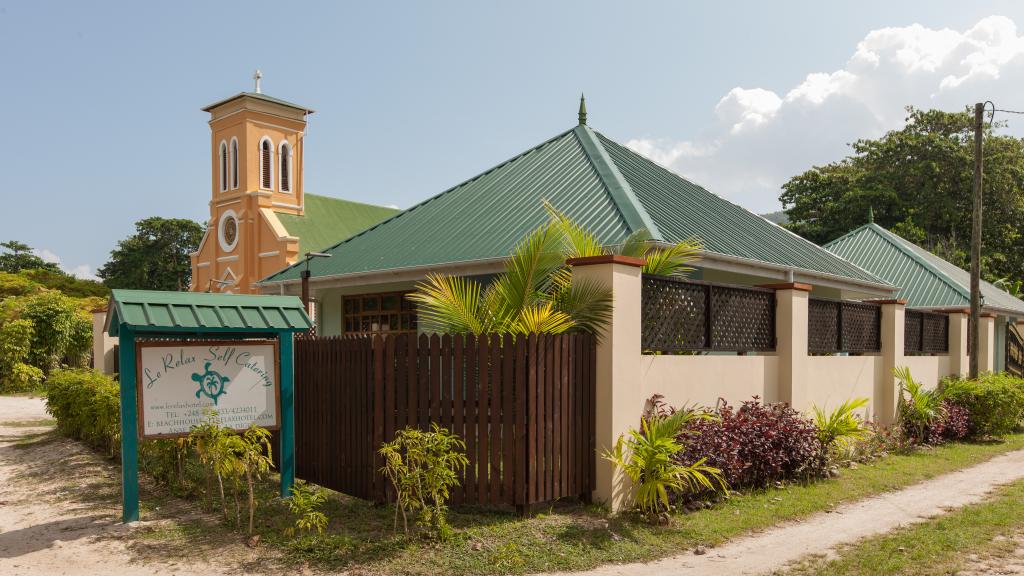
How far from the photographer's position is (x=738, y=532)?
23.9 ft

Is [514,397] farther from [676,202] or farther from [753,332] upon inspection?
[676,202]

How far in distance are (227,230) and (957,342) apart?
114 feet

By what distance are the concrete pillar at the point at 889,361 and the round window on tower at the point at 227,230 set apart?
33.5 metres

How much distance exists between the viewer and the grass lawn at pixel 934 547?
20.6 ft

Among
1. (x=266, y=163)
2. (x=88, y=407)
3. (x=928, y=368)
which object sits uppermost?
(x=266, y=163)

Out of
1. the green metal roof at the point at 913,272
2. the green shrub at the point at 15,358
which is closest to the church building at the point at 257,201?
the green shrub at the point at 15,358

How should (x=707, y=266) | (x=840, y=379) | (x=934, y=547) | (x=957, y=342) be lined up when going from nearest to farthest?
1. (x=934, y=547)
2. (x=707, y=266)
3. (x=840, y=379)
4. (x=957, y=342)

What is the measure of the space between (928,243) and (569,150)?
2880 centimetres

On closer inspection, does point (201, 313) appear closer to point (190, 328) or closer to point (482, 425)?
point (190, 328)

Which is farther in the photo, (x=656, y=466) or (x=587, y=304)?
(x=587, y=304)

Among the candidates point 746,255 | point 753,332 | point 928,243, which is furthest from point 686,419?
point 928,243

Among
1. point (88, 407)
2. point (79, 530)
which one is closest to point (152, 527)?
point (79, 530)

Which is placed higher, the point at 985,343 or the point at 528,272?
the point at 528,272

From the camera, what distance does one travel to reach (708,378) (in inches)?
366
